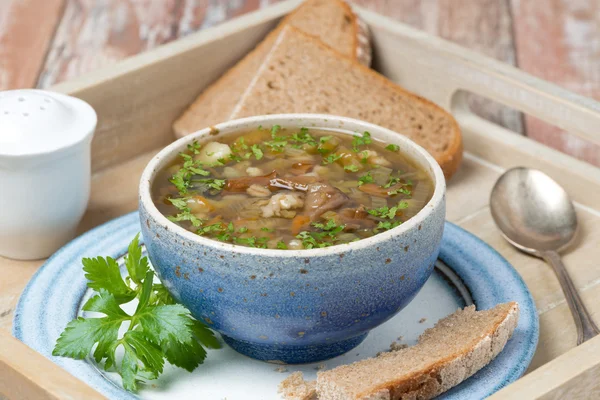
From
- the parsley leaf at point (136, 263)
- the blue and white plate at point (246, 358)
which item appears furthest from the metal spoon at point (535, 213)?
the parsley leaf at point (136, 263)

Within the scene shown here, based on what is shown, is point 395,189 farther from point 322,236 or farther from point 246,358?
point 246,358

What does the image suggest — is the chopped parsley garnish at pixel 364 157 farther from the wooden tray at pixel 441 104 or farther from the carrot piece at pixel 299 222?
the wooden tray at pixel 441 104

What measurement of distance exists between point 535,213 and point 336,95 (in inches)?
31.0

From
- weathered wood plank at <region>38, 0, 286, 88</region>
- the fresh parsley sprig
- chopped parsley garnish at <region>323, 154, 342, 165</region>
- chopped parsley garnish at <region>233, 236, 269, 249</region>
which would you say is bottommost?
weathered wood plank at <region>38, 0, 286, 88</region>

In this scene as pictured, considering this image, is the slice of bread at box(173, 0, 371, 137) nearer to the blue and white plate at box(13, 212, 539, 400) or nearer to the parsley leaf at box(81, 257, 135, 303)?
the blue and white plate at box(13, 212, 539, 400)

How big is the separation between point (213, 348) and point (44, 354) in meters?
0.34

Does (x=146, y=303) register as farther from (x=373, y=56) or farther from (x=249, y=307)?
(x=373, y=56)

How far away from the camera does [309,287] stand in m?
1.62

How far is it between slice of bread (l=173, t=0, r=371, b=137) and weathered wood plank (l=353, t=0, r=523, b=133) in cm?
113

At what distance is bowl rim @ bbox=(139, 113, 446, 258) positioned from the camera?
1.59 metres

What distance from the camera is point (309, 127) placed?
206 cm

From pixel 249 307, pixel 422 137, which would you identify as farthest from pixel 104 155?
pixel 249 307

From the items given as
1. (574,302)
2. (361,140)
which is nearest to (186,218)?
(361,140)

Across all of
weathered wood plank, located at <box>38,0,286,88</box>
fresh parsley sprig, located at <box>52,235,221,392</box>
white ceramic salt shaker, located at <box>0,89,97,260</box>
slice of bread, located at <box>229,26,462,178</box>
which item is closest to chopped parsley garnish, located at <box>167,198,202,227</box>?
fresh parsley sprig, located at <box>52,235,221,392</box>
